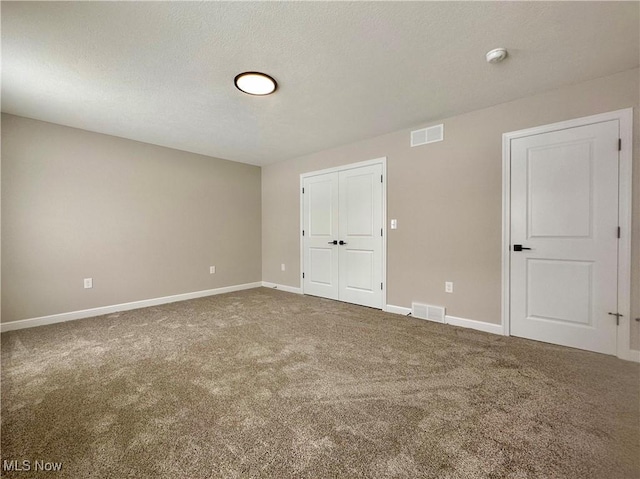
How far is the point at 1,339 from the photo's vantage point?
2.70 m

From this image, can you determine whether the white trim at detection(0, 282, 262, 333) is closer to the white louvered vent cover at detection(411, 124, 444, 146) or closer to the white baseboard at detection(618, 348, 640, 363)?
the white louvered vent cover at detection(411, 124, 444, 146)

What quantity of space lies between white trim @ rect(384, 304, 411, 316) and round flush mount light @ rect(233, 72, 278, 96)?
291 cm

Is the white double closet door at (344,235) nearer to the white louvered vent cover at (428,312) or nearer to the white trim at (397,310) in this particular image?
the white trim at (397,310)

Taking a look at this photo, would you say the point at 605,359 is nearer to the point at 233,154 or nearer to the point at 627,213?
the point at 627,213

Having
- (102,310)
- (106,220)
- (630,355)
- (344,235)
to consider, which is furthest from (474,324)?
(106,220)

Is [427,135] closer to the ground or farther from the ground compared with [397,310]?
farther from the ground

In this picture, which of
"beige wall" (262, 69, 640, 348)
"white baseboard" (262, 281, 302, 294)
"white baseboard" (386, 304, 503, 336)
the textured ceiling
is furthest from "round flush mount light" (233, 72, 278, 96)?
"white baseboard" (262, 281, 302, 294)

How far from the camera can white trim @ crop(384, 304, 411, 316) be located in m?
3.49

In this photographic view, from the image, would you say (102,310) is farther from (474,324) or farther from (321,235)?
(474,324)

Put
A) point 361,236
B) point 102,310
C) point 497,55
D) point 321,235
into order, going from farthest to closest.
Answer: point 321,235, point 361,236, point 102,310, point 497,55

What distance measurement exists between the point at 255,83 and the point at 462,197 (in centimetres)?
244

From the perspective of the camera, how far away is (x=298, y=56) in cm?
201

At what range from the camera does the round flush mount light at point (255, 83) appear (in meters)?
2.26

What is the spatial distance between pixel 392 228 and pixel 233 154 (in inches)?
115
